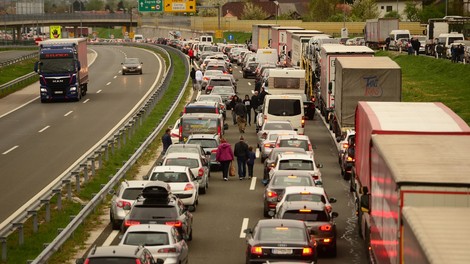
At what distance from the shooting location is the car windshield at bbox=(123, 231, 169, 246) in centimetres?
2223

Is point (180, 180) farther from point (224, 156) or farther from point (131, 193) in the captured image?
point (224, 156)

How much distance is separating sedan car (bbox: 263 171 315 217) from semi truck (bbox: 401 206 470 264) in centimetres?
1581

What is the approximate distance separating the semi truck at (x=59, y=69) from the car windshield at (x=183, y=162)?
2935cm

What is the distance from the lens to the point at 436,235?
462 inches

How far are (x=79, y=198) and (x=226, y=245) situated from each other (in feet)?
23.7

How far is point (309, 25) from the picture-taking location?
155 metres

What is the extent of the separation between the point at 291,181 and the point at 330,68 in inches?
874

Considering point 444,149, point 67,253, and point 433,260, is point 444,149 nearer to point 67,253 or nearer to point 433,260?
point 433,260

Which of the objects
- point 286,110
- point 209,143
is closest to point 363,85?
point 209,143

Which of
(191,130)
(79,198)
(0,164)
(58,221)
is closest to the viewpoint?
(58,221)

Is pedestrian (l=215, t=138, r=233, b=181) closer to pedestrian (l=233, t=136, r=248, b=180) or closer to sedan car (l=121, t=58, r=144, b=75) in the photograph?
pedestrian (l=233, t=136, r=248, b=180)

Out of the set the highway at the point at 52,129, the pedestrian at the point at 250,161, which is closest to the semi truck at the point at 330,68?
the highway at the point at 52,129

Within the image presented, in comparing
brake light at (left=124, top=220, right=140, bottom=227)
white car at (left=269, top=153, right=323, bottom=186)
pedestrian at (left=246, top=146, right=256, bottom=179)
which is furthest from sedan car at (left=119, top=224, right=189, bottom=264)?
pedestrian at (left=246, top=146, right=256, bottom=179)

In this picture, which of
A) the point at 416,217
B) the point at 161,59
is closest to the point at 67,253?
the point at 416,217
